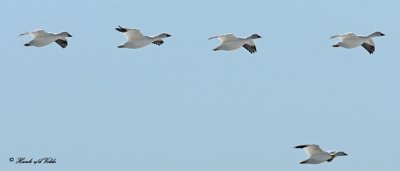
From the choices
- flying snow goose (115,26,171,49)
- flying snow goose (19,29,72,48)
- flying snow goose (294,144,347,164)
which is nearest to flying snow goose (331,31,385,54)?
flying snow goose (294,144,347,164)

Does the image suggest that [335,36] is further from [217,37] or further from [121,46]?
[121,46]

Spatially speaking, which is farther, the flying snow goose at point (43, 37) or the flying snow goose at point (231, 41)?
the flying snow goose at point (231, 41)

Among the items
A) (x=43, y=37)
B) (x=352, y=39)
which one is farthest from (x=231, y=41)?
(x=43, y=37)

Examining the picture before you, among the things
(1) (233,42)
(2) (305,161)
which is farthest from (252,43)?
(2) (305,161)

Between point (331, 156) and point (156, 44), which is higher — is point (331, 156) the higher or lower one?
the lower one

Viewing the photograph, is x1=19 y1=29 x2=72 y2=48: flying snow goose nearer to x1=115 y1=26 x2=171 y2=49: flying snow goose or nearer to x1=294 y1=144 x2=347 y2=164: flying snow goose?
x1=115 y1=26 x2=171 y2=49: flying snow goose

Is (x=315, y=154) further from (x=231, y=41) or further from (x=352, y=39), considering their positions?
(x=231, y=41)

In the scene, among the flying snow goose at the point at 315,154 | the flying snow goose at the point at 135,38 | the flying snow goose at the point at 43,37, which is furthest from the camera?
the flying snow goose at the point at 43,37

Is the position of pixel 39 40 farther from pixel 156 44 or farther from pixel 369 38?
pixel 369 38

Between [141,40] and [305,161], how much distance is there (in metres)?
6.39

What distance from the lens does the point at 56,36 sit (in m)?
50.5

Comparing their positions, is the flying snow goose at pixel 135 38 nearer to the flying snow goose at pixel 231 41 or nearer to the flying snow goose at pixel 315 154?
the flying snow goose at pixel 231 41

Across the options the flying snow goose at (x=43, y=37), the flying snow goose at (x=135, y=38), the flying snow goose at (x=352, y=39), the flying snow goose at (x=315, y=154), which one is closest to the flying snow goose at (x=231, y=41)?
the flying snow goose at (x=135, y=38)

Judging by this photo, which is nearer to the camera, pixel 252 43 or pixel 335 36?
pixel 335 36
